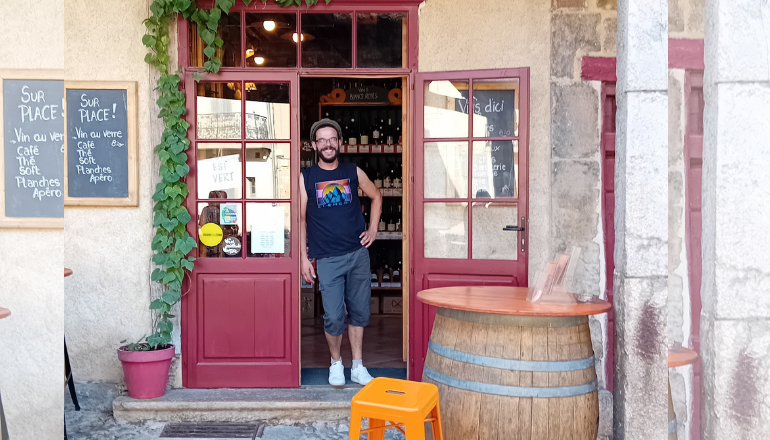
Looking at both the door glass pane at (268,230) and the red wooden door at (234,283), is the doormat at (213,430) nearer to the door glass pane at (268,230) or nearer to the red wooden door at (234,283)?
the red wooden door at (234,283)

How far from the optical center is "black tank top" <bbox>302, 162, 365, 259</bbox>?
4242mm

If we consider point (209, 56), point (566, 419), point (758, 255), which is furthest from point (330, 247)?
point (758, 255)

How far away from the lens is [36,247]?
277 centimetres

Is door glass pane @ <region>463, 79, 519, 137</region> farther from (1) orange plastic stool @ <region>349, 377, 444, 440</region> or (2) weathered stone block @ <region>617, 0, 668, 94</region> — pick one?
(1) orange plastic stool @ <region>349, 377, 444, 440</region>

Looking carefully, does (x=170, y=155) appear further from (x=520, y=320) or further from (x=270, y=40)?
(x=520, y=320)

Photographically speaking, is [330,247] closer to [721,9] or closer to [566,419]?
[566,419]

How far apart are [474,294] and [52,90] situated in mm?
2157

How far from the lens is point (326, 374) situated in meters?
4.53

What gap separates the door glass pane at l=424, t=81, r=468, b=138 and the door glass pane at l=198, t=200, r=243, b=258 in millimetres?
1330

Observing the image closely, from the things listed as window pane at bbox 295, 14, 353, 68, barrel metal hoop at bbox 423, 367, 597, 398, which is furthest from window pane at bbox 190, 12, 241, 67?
barrel metal hoop at bbox 423, 367, 597, 398

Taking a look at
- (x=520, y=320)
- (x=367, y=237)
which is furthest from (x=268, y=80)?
(x=520, y=320)

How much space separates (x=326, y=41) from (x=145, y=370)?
228 centimetres

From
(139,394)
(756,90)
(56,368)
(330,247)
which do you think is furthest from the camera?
(330,247)

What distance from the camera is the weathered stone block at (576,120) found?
401cm
